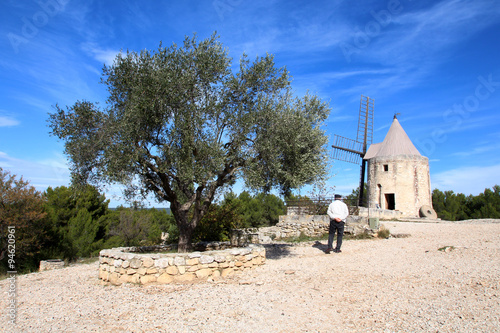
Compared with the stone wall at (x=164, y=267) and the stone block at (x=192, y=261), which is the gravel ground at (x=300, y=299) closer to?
the stone wall at (x=164, y=267)

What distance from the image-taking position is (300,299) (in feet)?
18.7

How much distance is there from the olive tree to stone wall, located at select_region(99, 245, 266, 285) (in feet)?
5.77

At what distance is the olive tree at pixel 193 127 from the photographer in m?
7.43

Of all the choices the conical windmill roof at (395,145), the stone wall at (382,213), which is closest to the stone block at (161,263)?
the stone wall at (382,213)

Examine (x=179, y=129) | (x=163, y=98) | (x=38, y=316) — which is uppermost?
(x=163, y=98)

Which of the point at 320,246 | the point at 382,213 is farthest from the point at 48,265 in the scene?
the point at 382,213

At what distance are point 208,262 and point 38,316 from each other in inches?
132

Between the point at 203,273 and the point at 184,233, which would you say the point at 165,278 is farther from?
the point at 184,233

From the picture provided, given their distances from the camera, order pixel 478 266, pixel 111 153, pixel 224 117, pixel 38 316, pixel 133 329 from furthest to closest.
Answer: pixel 224 117, pixel 111 153, pixel 478 266, pixel 38 316, pixel 133 329

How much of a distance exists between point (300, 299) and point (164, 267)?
10.5 ft

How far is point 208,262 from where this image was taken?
745 centimetres

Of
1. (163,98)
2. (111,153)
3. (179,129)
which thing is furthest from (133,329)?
(163,98)

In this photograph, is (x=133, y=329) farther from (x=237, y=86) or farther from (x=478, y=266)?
(x=478, y=266)

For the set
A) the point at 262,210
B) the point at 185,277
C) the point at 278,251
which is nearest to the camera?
the point at 185,277
